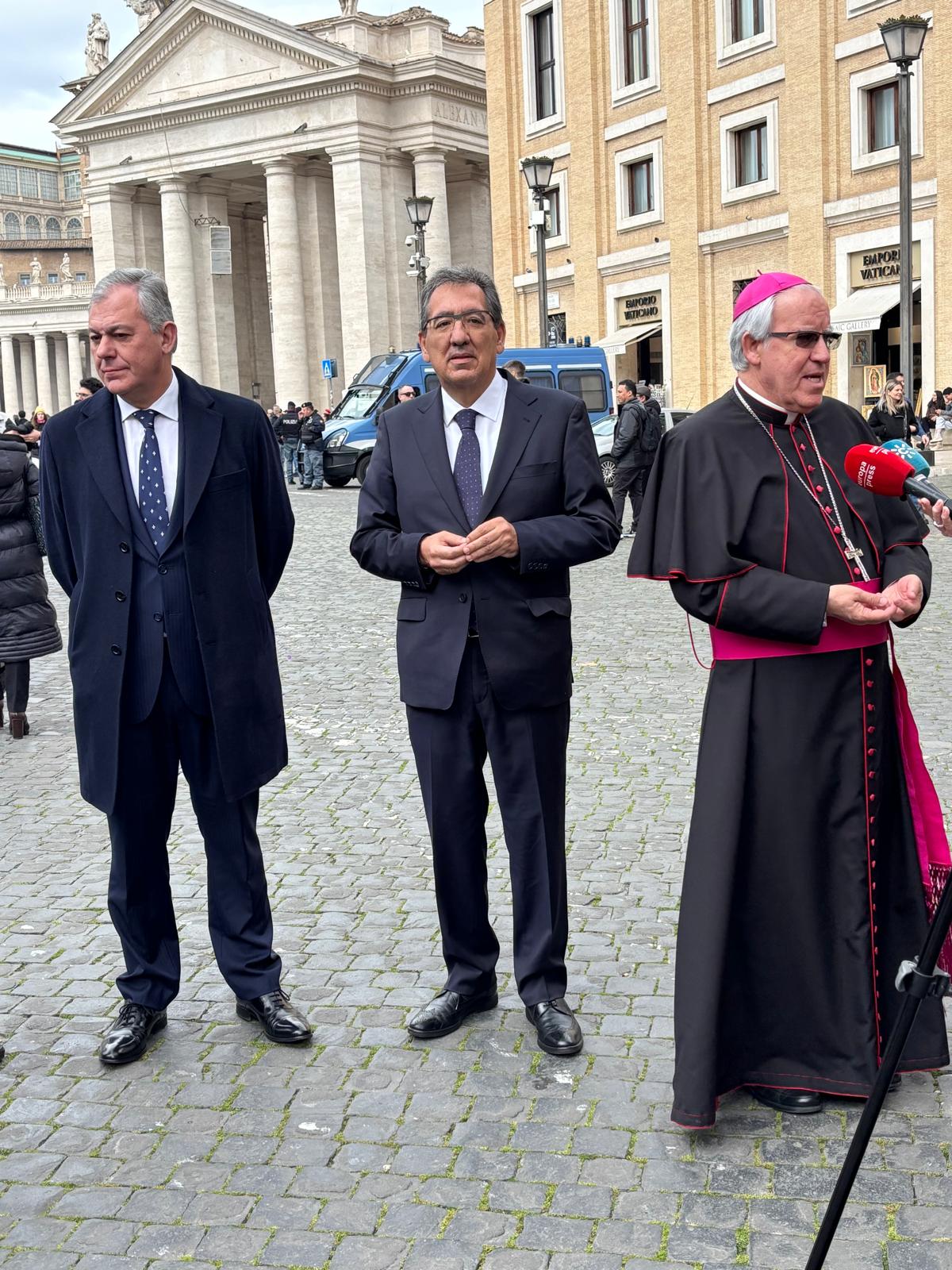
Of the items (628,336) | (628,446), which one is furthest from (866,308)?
(628,446)

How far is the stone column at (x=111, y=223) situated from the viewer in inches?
2522

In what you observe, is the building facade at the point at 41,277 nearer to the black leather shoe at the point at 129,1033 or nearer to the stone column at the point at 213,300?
the stone column at the point at 213,300

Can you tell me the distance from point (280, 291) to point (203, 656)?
5707 cm

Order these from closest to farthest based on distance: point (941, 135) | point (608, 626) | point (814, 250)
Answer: point (608, 626) → point (941, 135) → point (814, 250)

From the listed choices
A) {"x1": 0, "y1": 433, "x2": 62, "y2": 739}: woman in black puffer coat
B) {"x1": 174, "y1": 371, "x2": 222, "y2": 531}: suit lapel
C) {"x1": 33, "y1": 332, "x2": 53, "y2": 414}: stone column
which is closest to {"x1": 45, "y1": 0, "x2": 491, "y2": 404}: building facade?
{"x1": 33, "y1": 332, "x2": 53, "y2": 414}: stone column

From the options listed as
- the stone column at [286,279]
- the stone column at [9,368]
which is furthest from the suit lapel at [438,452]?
the stone column at [9,368]

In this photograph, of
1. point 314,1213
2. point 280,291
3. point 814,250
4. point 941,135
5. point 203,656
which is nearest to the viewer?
point 314,1213

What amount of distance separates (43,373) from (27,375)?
350 cm

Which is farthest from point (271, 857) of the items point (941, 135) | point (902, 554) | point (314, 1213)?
point (941, 135)

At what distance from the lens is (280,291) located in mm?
59156

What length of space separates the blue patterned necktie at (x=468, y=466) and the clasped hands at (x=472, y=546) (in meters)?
0.20

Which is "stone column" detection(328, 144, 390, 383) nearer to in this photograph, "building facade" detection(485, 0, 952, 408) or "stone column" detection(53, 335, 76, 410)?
"building facade" detection(485, 0, 952, 408)

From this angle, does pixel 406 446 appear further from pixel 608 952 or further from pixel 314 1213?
pixel 314 1213

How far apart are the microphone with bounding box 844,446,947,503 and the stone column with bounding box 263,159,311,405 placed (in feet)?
188
